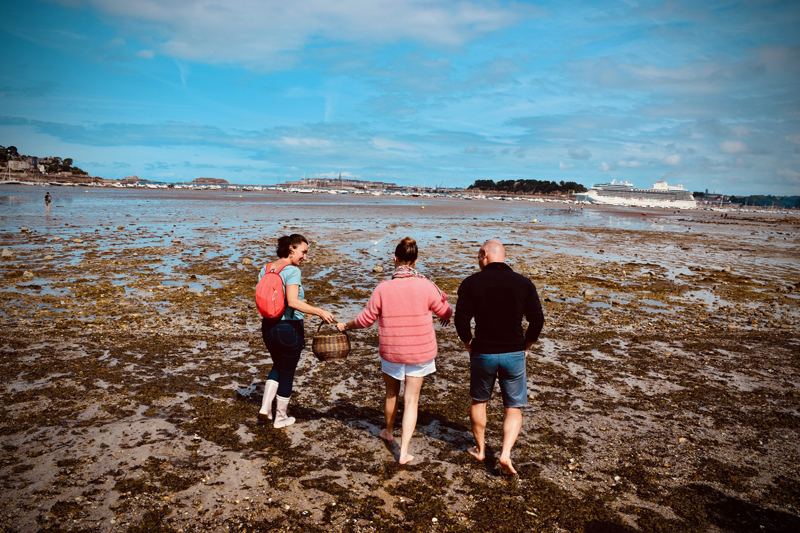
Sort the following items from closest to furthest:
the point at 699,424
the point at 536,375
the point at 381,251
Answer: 1. the point at 699,424
2. the point at 536,375
3. the point at 381,251

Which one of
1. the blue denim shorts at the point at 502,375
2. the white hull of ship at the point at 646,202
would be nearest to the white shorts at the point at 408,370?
the blue denim shorts at the point at 502,375

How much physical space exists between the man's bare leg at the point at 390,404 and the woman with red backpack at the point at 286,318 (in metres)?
1.02

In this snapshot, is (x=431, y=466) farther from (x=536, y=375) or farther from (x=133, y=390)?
(x=133, y=390)

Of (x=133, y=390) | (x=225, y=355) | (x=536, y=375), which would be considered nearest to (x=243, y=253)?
(x=225, y=355)

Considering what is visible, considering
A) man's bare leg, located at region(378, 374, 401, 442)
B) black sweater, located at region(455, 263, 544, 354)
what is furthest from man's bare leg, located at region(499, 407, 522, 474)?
man's bare leg, located at region(378, 374, 401, 442)

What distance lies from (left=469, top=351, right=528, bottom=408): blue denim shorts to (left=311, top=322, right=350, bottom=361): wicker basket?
5.35 ft

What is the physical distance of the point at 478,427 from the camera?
509cm

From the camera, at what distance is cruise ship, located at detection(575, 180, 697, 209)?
15512 centimetres

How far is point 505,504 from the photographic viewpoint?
4.47 m

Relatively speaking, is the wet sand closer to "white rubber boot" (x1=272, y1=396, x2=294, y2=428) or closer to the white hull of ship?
"white rubber boot" (x1=272, y1=396, x2=294, y2=428)

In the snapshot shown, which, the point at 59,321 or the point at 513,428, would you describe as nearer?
the point at 513,428

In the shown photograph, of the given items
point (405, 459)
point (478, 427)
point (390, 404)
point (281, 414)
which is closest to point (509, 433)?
point (478, 427)

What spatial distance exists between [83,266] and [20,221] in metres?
20.5

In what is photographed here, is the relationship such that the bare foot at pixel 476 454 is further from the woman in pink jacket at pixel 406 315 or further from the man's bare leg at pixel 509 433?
the woman in pink jacket at pixel 406 315
